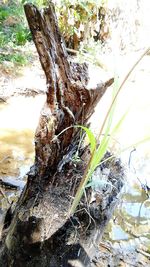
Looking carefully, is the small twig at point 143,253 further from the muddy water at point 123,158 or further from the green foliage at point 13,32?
the green foliage at point 13,32

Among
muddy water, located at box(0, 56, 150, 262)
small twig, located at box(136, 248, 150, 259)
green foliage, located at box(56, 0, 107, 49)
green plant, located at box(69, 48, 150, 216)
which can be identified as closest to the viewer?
green plant, located at box(69, 48, 150, 216)

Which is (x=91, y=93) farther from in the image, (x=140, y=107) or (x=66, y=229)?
(x=140, y=107)

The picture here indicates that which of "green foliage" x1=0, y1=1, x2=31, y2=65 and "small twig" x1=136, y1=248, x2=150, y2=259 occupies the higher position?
"green foliage" x1=0, y1=1, x2=31, y2=65

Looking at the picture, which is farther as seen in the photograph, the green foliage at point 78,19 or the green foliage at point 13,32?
the green foliage at point 78,19

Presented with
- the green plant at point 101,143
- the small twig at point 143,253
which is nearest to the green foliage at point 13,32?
the small twig at point 143,253

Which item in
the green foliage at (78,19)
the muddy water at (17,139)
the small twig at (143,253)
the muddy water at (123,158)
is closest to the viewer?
the small twig at (143,253)

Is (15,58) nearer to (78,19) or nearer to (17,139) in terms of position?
(78,19)

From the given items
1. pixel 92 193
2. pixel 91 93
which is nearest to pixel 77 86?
pixel 91 93

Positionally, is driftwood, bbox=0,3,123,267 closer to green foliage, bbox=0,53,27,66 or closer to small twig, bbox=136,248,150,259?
small twig, bbox=136,248,150,259

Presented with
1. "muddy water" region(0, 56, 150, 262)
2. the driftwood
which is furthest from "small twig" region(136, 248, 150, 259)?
the driftwood
